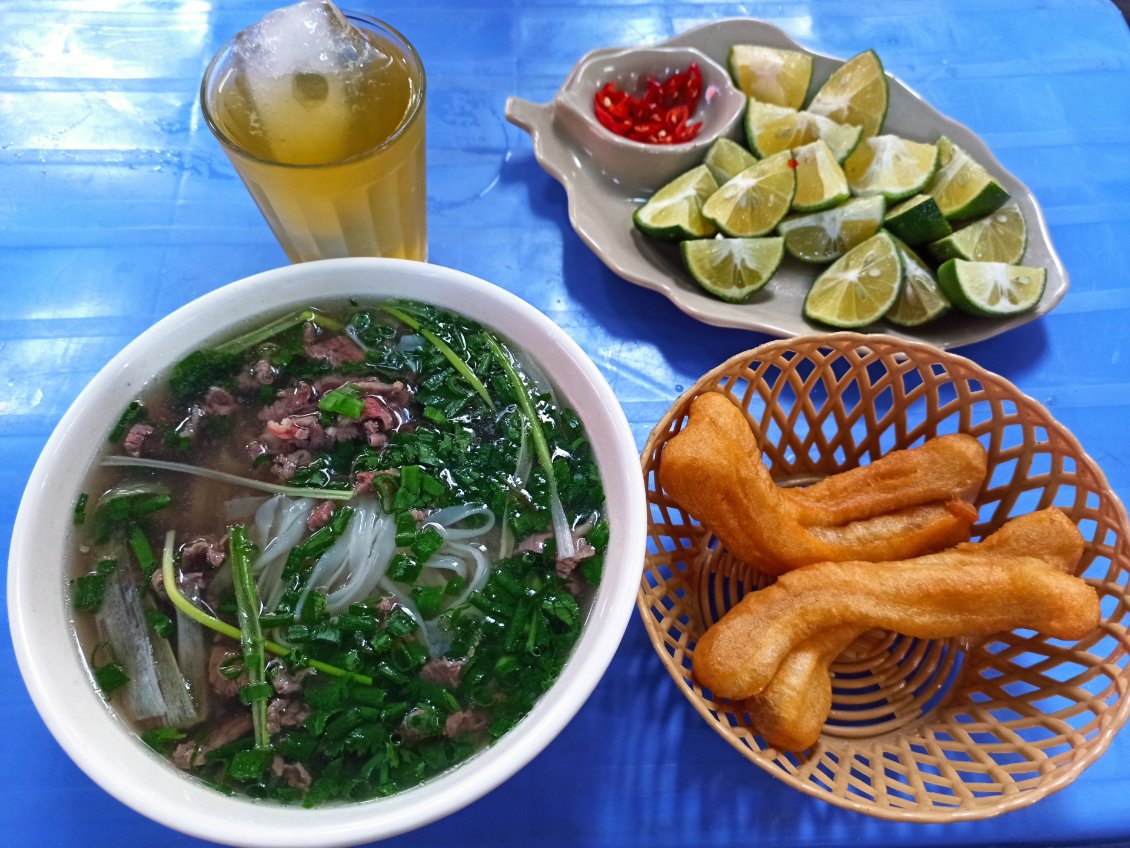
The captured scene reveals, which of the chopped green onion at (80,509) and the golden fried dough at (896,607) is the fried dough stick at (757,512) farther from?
the chopped green onion at (80,509)

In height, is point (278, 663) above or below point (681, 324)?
below

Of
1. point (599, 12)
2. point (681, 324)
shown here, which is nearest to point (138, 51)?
point (599, 12)

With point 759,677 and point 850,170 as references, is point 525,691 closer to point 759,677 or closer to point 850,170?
point 759,677

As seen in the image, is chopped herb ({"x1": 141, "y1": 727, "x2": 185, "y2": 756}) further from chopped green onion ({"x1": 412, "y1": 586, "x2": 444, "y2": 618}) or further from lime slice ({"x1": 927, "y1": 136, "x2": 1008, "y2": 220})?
lime slice ({"x1": 927, "y1": 136, "x2": 1008, "y2": 220})

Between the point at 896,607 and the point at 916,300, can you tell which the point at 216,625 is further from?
the point at 916,300

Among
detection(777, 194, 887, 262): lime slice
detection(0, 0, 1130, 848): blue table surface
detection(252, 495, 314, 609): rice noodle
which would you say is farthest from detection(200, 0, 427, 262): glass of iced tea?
detection(777, 194, 887, 262): lime slice

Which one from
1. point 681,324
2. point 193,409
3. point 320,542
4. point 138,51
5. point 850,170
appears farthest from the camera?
point 138,51
